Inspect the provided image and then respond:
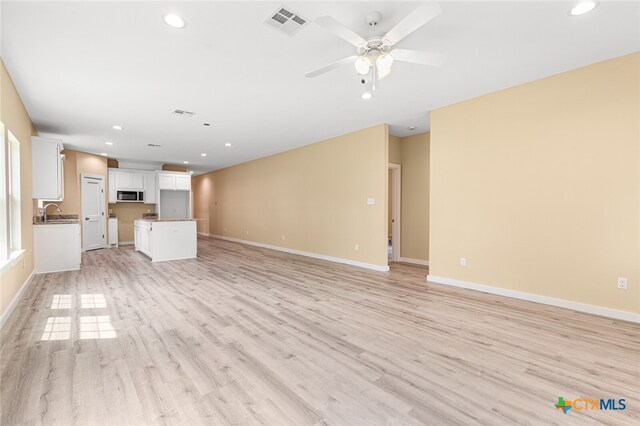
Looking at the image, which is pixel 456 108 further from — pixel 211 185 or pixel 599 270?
pixel 211 185

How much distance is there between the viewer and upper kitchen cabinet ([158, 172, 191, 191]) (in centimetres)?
954

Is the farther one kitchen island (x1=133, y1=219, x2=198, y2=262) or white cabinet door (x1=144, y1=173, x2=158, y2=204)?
white cabinet door (x1=144, y1=173, x2=158, y2=204)

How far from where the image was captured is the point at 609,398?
185 cm

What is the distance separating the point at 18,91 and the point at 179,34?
10.2 feet

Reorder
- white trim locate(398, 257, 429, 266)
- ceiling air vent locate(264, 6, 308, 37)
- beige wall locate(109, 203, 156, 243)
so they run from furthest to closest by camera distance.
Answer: beige wall locate(109, 203, 156, 243) → white trim locate(398, 257, 429, 266) → ceiling air vent locate(264, 6, 308, 37)

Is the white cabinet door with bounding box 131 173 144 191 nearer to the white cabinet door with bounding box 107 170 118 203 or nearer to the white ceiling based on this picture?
the white cabinet door with bounding box 107 170 118 203

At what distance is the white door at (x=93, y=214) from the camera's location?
318 inches

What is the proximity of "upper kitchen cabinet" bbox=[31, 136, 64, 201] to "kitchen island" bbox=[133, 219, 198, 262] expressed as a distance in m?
1.83

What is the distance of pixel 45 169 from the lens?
17.3ft

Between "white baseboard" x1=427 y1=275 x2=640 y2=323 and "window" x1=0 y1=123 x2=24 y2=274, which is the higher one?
"window" x1=0 y1=123 x2=24 y2=274

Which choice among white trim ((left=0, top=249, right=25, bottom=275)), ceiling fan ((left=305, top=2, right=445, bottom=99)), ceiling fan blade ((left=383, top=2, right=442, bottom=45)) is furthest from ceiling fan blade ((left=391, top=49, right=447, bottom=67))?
white trim ((left=0, top=249, right=25, bottom=275))

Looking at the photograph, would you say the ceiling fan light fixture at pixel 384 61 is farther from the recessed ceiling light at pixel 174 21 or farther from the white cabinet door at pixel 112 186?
the white cabinet door at pixel 112 186

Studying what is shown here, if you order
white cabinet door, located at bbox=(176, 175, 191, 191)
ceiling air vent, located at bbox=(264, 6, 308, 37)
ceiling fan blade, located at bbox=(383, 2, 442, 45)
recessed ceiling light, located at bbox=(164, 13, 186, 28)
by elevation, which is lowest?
white cabinet door, located at bbox=(176, 175, 191, 191)

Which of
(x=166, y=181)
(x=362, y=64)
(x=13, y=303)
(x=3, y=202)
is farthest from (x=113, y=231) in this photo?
(x=362, y=64)
